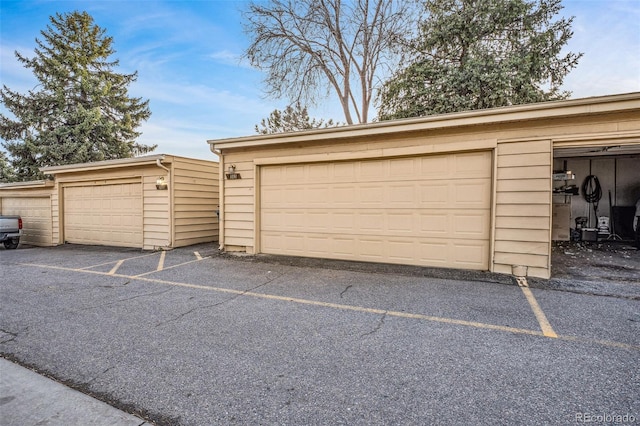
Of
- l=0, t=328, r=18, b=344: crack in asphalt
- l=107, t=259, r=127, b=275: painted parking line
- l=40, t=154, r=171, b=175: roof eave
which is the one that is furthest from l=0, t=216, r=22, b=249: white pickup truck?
l=0, t=328, r=18, b=344: crack in asphalt

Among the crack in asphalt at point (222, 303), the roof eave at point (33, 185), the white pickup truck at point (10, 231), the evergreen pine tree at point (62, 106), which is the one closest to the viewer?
the crack in asphalt at point (222, 303)

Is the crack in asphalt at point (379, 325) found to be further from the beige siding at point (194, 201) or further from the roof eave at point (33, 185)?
the roof eave at point (33, 185)

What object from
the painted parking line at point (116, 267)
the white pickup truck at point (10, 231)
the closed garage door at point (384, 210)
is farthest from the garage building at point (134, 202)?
the closed garage door at point (384, 210)

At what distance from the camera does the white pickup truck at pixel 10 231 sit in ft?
32.3

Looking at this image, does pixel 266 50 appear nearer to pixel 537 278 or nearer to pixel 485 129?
pixel 485 129

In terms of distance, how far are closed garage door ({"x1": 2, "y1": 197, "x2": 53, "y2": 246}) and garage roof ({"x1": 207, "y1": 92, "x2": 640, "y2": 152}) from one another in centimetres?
889

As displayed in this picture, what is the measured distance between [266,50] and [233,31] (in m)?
1.45

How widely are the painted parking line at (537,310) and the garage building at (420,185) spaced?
1.44ft

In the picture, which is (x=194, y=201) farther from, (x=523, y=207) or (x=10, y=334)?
(x=523, y=207)

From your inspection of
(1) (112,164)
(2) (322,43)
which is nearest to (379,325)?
(1) (112,164)

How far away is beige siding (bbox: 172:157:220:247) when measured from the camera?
846 centimetres

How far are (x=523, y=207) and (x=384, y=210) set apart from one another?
2.26 meters

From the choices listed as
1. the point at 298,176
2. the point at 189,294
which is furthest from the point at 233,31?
the point at 189,294

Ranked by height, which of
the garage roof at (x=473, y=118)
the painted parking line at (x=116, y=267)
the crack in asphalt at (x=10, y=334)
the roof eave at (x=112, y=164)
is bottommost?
the painted parking line at (x=116, y=267)
